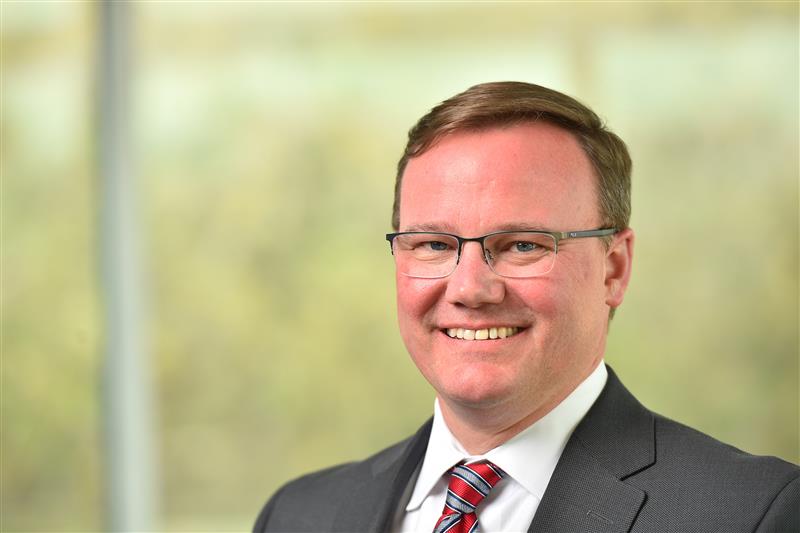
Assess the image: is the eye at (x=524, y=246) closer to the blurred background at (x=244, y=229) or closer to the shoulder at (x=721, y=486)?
the shoulder at (x=721, y=486)

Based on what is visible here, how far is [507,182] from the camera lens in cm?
190

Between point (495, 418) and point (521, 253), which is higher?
point (521, 253)

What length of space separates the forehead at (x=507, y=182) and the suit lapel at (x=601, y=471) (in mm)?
399

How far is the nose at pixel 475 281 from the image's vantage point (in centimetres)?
187

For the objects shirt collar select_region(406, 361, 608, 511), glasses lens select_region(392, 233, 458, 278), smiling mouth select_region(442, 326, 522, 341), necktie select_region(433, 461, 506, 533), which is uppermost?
glasses lens select_region(392, 233, 458, 278)

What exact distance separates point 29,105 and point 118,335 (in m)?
1.07

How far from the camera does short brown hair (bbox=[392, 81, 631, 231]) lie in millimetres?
1968

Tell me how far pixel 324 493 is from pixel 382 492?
0.25m

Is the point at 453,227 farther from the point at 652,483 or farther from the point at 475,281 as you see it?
the point at 652,483

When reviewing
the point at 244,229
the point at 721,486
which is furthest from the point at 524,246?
the point at 244,229

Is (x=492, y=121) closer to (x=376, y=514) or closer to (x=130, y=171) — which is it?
(x=376, y=514)

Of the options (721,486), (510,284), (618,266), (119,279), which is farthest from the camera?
(119,279)

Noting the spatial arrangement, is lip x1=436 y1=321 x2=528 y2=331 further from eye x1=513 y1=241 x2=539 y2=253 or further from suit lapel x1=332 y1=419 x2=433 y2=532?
suit lapel x1=332 y1=419 x2=433 y2=532

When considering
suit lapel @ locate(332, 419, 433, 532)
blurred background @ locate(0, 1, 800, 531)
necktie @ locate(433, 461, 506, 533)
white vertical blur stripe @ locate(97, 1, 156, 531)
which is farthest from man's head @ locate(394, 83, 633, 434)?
white vertical blur stripe @ locate(97, 1, 156, 531)
